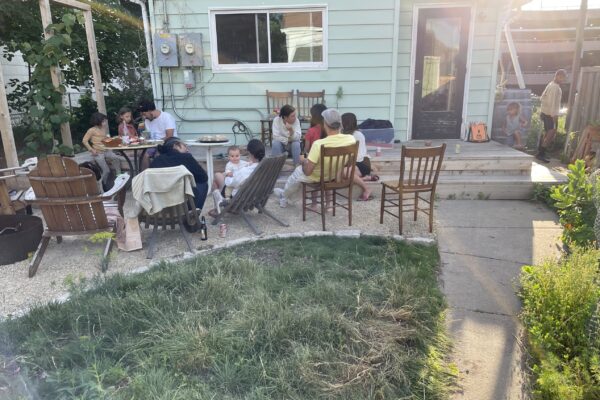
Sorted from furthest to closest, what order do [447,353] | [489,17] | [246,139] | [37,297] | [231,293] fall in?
[246,139] → [489,17] → [37,297] → [231,293] → [447,353]

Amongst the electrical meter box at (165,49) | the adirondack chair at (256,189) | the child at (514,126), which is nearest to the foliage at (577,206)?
the adirondack chair at (256,189)

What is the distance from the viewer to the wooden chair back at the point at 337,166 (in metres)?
4.01

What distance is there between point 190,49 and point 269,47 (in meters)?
1.27

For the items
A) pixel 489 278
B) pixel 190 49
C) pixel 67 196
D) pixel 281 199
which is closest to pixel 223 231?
pixel 281 199

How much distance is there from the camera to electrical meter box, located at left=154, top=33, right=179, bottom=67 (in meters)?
6.76

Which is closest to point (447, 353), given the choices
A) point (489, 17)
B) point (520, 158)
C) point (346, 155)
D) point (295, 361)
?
point (295, 361)

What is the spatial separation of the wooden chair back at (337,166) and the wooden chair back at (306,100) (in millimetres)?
2733

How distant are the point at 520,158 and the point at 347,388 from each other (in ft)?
15.7

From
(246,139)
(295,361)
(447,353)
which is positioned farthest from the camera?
(246,139)

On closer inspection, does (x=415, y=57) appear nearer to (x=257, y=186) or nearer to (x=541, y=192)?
(x=541, y=192)

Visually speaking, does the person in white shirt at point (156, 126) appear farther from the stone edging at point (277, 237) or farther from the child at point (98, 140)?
the stone edging at point (277, 237)

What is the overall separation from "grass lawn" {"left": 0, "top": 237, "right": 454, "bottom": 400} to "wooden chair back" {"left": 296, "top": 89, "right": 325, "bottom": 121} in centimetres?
430

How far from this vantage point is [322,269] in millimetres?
3309

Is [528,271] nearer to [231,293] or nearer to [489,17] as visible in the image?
[231,293]
